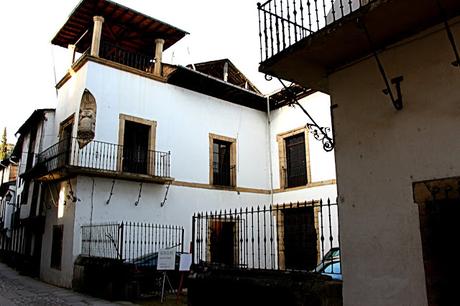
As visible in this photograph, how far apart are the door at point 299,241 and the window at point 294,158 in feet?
5.00

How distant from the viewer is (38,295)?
10375mm

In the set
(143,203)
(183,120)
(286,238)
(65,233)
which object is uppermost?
(183,120)

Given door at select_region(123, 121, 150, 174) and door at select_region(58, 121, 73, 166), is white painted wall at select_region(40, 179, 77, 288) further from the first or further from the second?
door at select_region(123, 121, 150, 174)

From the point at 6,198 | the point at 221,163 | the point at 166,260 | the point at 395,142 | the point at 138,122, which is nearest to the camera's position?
the point at 395,142

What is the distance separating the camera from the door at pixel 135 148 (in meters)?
13.6

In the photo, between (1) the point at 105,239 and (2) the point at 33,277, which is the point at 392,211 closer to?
(1) the point at 105,239

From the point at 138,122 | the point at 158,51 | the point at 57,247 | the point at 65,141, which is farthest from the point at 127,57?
the point at 57,247

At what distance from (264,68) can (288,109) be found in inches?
489

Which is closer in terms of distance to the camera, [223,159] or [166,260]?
[166,260]

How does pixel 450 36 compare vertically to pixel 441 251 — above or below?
above

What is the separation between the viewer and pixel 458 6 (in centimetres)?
363

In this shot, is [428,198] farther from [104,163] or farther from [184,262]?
[104,163]

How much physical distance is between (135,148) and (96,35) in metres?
4.11

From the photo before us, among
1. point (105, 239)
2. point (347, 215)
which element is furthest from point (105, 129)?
point (347, 215)
